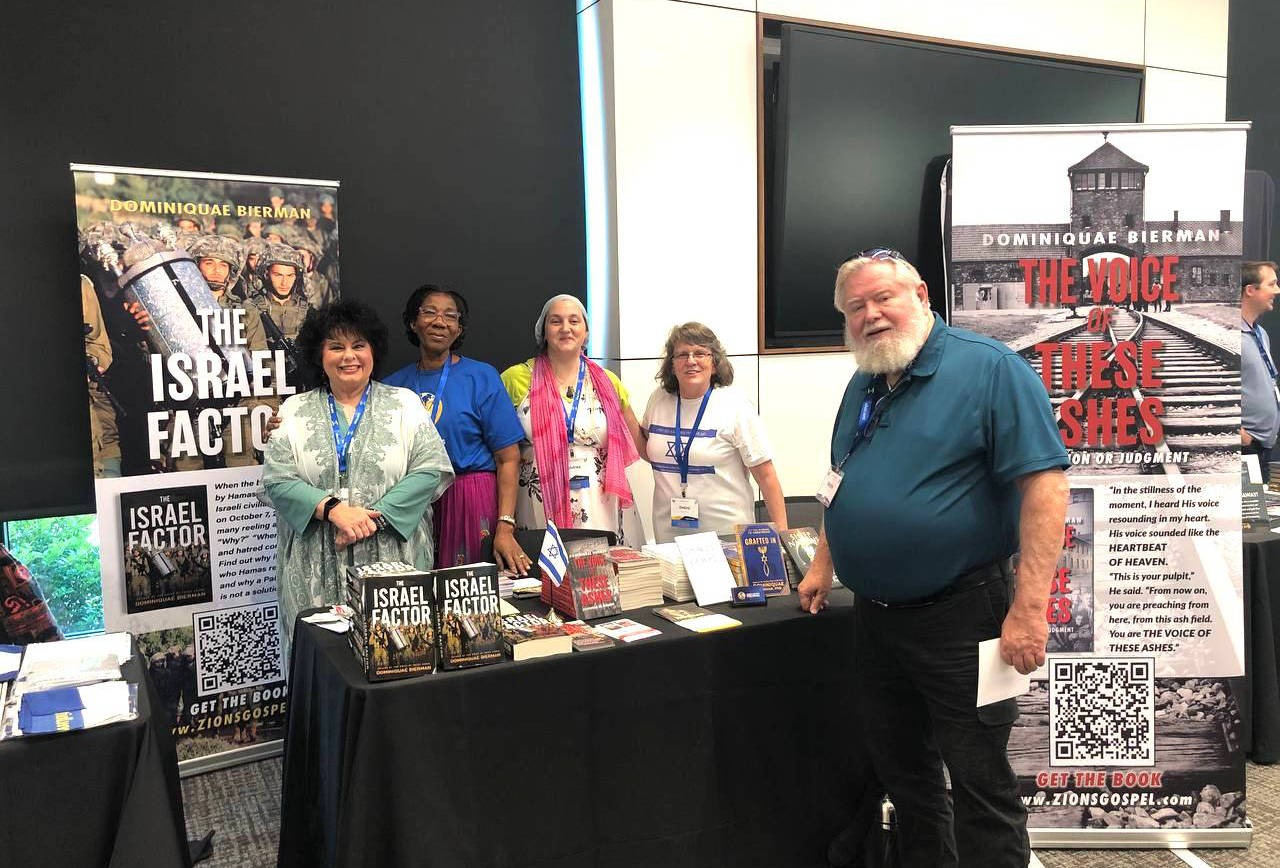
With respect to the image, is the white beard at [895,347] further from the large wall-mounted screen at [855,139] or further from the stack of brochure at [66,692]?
the large wall-mounted screen at [855,139]

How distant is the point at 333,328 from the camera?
2877 millimetres

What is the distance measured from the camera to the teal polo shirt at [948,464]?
1826 mm

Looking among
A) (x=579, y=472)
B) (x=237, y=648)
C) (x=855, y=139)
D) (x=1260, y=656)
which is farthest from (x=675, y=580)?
(x=855, y=139)

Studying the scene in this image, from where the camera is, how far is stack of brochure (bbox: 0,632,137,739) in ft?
5.50

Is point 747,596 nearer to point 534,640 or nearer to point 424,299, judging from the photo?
point 534,640

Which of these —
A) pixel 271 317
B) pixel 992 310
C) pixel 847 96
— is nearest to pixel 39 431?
pixel 271 317

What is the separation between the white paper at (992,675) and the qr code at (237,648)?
8.40ft

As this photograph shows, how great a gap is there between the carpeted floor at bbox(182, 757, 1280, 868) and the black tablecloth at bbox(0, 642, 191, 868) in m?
1.02

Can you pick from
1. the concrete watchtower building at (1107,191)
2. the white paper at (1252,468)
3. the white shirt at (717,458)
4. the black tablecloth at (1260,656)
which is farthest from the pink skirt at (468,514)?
the white paper at (1252,468)

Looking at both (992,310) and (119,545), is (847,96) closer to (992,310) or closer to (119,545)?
(992,310)

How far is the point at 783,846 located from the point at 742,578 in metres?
0.68

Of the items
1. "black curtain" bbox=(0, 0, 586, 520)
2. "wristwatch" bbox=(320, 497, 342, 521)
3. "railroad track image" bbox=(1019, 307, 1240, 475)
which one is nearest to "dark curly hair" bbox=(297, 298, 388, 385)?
"wristwatch" bbox=(320, 497, 342, 521)

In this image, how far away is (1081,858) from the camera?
2592 millimetres

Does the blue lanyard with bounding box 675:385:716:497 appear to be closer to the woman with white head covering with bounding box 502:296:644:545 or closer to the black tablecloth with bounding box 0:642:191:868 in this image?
the woman with white head covering with bounding box 502:296:644:545
